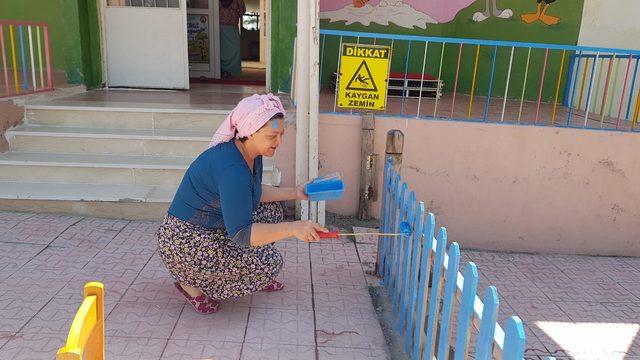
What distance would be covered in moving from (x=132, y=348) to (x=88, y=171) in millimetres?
2459

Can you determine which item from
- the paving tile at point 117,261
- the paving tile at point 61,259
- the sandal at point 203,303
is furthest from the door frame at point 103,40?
the sandal at point 203,303

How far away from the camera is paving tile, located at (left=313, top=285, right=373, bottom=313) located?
9.88ft

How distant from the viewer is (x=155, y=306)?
9.46ft

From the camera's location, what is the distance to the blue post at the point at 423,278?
2248mm

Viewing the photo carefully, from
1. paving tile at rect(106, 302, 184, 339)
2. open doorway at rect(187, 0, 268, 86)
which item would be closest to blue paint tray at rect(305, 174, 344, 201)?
paving tile at rect(106, 302, 184, 339)

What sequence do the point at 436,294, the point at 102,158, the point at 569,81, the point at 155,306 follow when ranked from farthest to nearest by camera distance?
the point at 569,81 → the point at 102,158 → the point at 155,306 → the point at 436,294

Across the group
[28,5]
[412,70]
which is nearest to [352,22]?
[412,70]

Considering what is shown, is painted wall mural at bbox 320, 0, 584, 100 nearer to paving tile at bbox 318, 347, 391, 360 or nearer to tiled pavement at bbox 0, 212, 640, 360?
tiled pavement at bbox 0, 212, 640, 360

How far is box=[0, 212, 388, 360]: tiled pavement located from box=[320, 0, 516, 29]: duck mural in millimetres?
4847

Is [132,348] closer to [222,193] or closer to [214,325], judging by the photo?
[214,325]

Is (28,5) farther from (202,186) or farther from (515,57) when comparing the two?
(515,57)

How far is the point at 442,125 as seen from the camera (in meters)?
4.72

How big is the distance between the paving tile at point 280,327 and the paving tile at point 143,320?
0.44 metres

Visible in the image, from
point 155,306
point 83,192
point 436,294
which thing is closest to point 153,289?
point 155,306
